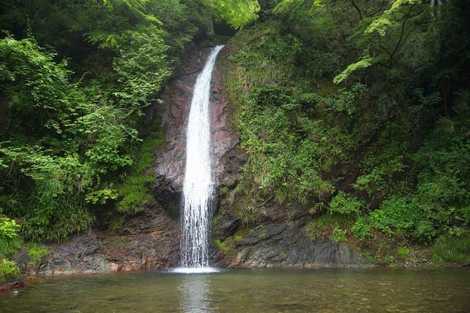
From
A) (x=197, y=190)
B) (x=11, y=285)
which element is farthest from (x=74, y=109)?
(x=11, y=285)

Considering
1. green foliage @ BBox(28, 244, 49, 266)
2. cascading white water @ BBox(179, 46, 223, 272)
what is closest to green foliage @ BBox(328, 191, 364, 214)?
cascading white water @ BBox(179, 46, 223, 272)

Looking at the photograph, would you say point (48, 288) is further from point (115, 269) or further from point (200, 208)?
point (200, 208)

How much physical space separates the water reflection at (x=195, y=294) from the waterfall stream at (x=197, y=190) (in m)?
2.42

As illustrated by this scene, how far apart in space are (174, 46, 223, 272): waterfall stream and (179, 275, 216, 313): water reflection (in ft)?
7.95

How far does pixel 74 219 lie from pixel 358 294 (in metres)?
9.08

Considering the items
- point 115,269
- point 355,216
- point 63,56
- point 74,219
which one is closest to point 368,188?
point 355,216

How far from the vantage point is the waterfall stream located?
46.2ft

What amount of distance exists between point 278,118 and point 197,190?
4211mm

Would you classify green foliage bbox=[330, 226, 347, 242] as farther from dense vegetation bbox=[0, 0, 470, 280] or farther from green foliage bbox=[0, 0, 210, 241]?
green foliage bbox=[0, 0, 210, 241]

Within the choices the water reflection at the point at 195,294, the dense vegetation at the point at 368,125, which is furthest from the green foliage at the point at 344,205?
the water reflection at the point at 195,294

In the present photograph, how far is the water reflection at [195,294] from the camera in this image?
721 cm

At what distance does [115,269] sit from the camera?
1309 centimetres

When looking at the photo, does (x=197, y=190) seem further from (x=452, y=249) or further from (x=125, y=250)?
(x=452, y=249)

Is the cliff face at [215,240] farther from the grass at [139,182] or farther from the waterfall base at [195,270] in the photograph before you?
the waterfall base at [195,270]
